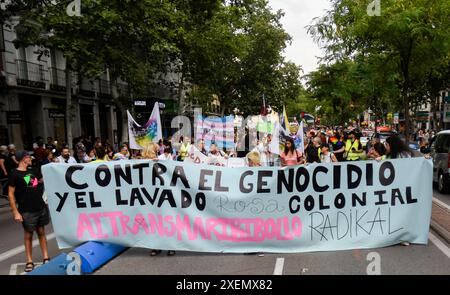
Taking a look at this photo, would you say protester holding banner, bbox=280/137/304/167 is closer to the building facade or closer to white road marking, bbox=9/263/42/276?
white road marking, bbox=9/263/42/276

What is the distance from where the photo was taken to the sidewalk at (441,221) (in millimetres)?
6739

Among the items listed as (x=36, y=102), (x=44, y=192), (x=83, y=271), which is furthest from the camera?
(x=36, y=102)

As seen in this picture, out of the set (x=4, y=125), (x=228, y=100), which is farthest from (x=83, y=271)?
(x=228, y=100)

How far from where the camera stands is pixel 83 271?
17.0ft

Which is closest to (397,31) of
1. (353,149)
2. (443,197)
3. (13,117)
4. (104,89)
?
(353,149)

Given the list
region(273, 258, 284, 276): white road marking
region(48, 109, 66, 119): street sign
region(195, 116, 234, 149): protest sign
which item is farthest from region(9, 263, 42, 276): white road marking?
region(48, 109, 66, 119): street sign

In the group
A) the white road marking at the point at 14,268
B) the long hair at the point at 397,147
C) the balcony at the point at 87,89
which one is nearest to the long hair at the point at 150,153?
the white road marking at the point at 14,268

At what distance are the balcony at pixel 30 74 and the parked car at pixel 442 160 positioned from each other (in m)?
16.8

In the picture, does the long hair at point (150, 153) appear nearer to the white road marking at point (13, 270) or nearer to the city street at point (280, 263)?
the city street at point (280, 263)

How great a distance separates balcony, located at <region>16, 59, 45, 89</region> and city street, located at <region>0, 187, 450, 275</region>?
1477 cm

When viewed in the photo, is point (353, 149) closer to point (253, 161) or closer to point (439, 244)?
point (253, 161)

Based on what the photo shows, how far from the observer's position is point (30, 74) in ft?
65.3
